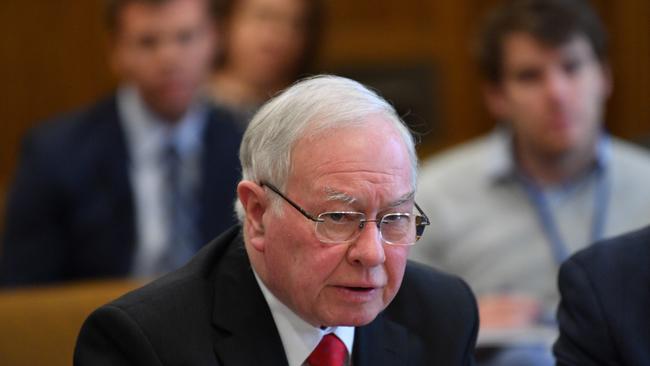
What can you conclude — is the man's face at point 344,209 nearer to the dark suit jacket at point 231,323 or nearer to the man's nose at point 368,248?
the man's nose at point 368,248

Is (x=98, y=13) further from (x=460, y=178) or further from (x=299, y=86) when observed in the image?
(x=299, y=86)

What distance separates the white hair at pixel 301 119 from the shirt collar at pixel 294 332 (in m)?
0.25

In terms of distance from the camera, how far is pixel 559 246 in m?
3.86

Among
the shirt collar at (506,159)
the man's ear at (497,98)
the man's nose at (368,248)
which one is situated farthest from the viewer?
the man's ear at (497,98)

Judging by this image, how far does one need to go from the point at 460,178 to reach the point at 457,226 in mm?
183

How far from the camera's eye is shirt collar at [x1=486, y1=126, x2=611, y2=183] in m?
3.98

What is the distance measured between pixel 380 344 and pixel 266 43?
2.82 meters

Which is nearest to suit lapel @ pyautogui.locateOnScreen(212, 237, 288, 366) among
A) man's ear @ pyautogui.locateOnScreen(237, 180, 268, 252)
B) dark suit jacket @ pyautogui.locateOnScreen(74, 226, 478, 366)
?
dark suit jacket @ pyautogui.locateOnScreen(74, 226, 478, 366)

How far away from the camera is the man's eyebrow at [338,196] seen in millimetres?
2084

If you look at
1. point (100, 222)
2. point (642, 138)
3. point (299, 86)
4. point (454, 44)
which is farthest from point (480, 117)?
point (299, 86)

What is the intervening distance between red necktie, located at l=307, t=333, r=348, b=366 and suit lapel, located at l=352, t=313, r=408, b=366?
38 millimetres

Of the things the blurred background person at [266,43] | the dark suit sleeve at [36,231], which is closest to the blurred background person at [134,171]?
the dark suit sleeve at [36,231]

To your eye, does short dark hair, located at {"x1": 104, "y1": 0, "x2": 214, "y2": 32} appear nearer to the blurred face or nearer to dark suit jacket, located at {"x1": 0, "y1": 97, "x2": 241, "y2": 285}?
dark suit jacket, located at {"x1": 0, "y1": 97, "x2": 241, "y2": 285}

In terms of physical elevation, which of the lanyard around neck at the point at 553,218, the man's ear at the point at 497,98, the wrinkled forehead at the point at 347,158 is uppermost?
the wrinkled forehead at the point at 347,158
